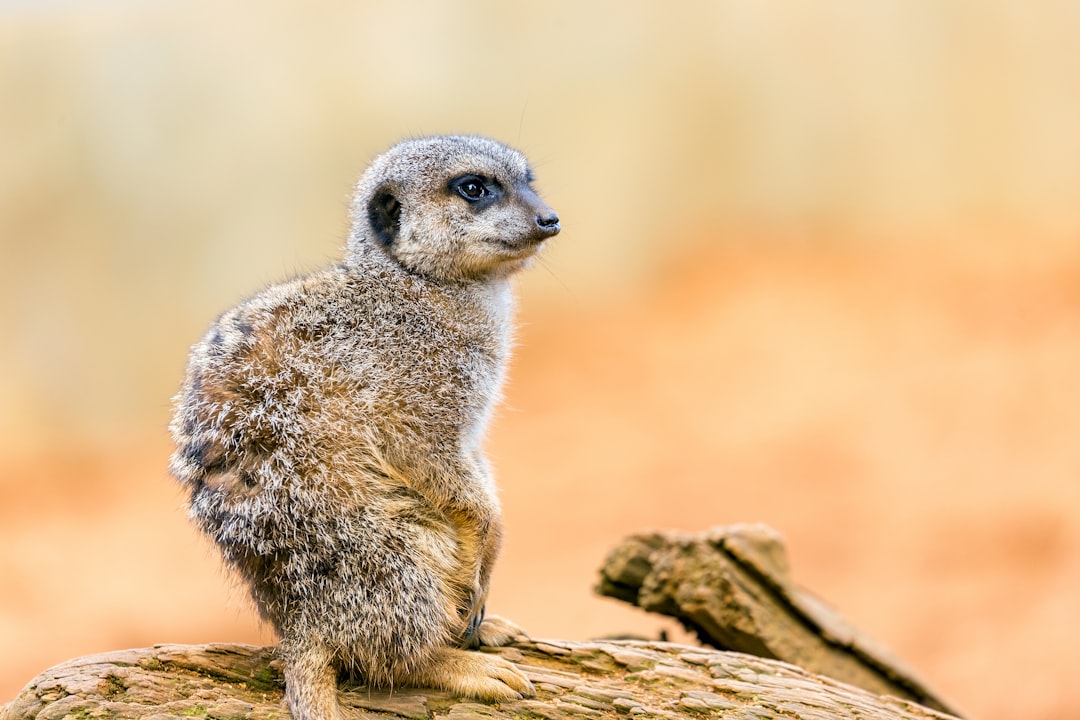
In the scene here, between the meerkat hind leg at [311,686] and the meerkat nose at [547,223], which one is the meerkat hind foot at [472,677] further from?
the meerkat nose at [547,223]

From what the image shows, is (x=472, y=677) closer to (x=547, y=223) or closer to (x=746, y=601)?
(x=547, y=223)

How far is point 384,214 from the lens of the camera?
3.23 meters

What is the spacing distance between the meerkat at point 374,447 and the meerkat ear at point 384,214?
0.02 m

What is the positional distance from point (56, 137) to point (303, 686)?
24.2 feet

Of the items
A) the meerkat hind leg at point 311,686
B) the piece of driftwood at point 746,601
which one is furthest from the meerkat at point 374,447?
the piece of driftwood at point 746,601

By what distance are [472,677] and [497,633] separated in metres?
0.36

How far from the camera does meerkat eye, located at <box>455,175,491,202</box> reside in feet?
10.5

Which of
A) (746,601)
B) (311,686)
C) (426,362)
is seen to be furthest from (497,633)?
(746,601)

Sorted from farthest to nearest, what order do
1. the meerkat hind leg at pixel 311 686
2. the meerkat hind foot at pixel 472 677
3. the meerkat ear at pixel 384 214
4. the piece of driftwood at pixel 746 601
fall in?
1. the piece of driftwood at pixel 746 601
2. the meerkat ear at pixel 384 214
3. the meerkat hind foot at pixel 472 677
4. the meerkat hind leg at pixel 311 686

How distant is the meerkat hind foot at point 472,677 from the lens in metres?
2.74

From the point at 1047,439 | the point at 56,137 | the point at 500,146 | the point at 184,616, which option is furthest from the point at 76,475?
the point at 1047,439

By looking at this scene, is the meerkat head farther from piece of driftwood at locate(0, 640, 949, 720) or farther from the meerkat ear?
piece of driftwood at locate(0, 640, 949, 720)

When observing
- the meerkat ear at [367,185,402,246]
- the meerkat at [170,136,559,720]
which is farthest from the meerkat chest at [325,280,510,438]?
the meerkat ear at [367,185,402,246]

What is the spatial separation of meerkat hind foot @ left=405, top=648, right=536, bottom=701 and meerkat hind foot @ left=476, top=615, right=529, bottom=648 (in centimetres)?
23
